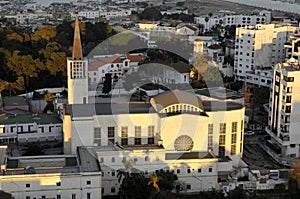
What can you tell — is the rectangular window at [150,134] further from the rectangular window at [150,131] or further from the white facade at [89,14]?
the white facade at [89,14]

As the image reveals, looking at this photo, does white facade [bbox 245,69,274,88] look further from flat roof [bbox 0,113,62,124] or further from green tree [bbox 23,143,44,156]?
green tree [bbox 23,143,44,156]

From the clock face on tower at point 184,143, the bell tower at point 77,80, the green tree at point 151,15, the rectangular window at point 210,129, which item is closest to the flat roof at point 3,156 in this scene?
the bell tower at point 77,80

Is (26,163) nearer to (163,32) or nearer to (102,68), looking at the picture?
(102,68)

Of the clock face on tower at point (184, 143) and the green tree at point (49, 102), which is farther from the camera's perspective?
the green tree at point (49, 102)

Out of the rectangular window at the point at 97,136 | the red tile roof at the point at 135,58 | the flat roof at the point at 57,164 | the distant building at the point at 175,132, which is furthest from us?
the red tile roof at the point at 135,58

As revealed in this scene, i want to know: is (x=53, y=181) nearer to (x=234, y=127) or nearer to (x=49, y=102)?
(x=234, y=127)

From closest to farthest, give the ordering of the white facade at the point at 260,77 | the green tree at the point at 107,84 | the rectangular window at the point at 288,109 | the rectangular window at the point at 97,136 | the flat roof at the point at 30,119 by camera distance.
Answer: the rectangular window at the point at 97,136
the rectangular window at the point at 288,109
the flat roof at the point at 30,119
the green tree at the point at 107,84
the white facade at the point at 260,77

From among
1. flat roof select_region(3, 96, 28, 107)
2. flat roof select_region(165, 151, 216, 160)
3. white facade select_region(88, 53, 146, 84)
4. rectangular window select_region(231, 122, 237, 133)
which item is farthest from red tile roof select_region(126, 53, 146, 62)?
flat roof select_region(165, 151, 216, 160)
